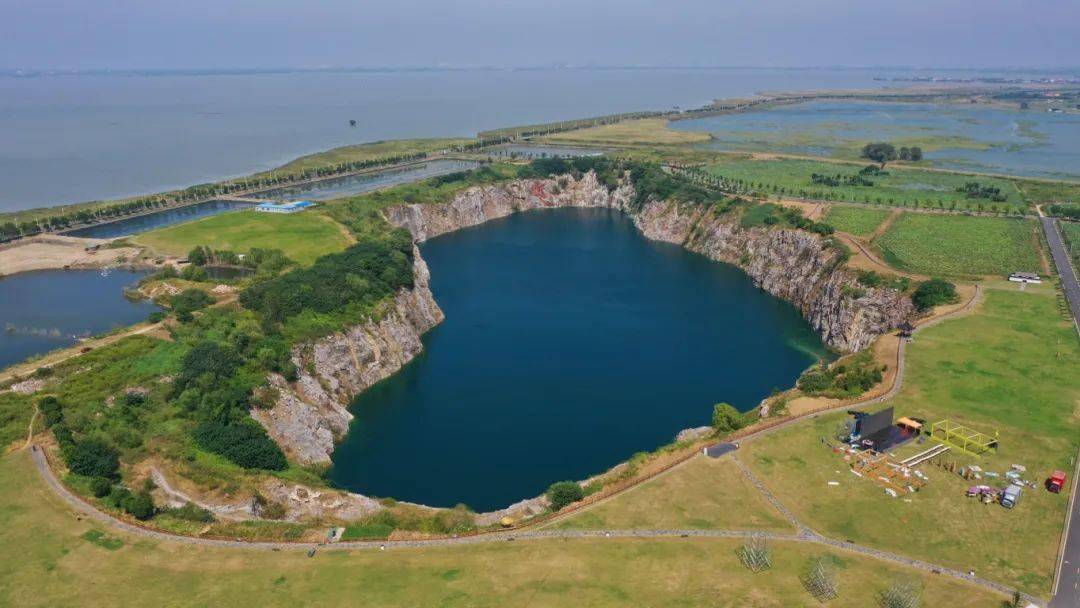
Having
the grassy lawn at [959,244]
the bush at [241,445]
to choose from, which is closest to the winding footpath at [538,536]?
the bush at [241,445]

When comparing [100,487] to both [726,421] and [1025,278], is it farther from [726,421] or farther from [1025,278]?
[1025,278]

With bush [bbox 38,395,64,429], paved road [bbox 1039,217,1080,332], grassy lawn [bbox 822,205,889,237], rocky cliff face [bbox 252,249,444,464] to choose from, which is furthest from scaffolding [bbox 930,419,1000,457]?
bush [bbox 38,395,64,429]

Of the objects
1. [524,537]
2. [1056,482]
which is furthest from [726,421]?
[1056,482]

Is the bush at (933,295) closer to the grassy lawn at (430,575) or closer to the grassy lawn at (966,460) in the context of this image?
the grassy lawn at (966,460)

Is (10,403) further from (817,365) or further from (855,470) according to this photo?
(817,365)

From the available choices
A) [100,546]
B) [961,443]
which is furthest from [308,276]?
[961,443]

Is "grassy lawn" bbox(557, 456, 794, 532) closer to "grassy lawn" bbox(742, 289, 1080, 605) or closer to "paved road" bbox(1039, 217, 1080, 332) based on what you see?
"grassy lawn" bbox(742, 289, 1080, 605)
